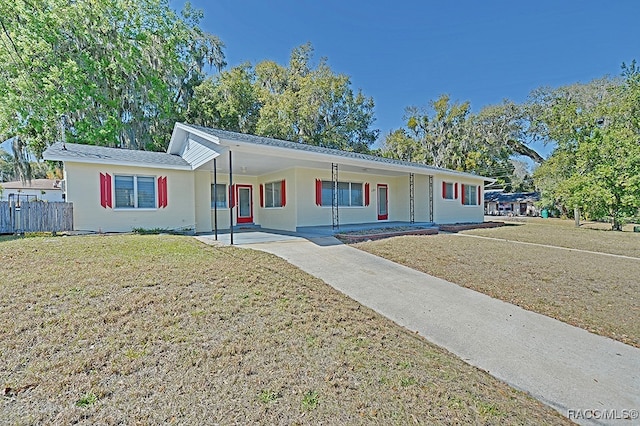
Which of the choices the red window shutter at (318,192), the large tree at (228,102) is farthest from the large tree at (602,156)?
the large tree at (228,102)

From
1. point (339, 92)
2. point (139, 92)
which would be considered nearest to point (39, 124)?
point (139, 92)

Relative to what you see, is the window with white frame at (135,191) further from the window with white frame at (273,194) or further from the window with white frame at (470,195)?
the window with white frame at (470,195)

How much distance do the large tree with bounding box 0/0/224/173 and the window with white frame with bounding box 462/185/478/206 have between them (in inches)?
745

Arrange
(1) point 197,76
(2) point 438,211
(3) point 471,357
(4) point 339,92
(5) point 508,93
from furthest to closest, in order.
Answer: (5) point 508,93
(4) point 339,92
(1) point 197,76
(2) point 438,211
(3) point 471,357

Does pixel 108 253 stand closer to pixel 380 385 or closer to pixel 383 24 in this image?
pixel 380 385

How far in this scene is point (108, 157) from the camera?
10359 mm

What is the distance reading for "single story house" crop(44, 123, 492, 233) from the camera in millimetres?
9805

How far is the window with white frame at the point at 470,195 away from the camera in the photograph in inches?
675

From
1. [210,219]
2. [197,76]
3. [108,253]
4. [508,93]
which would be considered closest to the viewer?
[108,253]

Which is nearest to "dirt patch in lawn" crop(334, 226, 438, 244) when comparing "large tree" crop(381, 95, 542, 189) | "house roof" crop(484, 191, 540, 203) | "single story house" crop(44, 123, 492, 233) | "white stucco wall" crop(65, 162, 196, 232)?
"single story house" crop(44, 123, 492, 233)

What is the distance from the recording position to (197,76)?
23141mm

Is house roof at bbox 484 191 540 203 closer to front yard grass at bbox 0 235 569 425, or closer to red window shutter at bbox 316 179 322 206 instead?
red window shutter at bbox 316 179 322 206

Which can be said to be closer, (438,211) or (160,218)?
(160,218)

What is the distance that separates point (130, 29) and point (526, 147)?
39307mm
